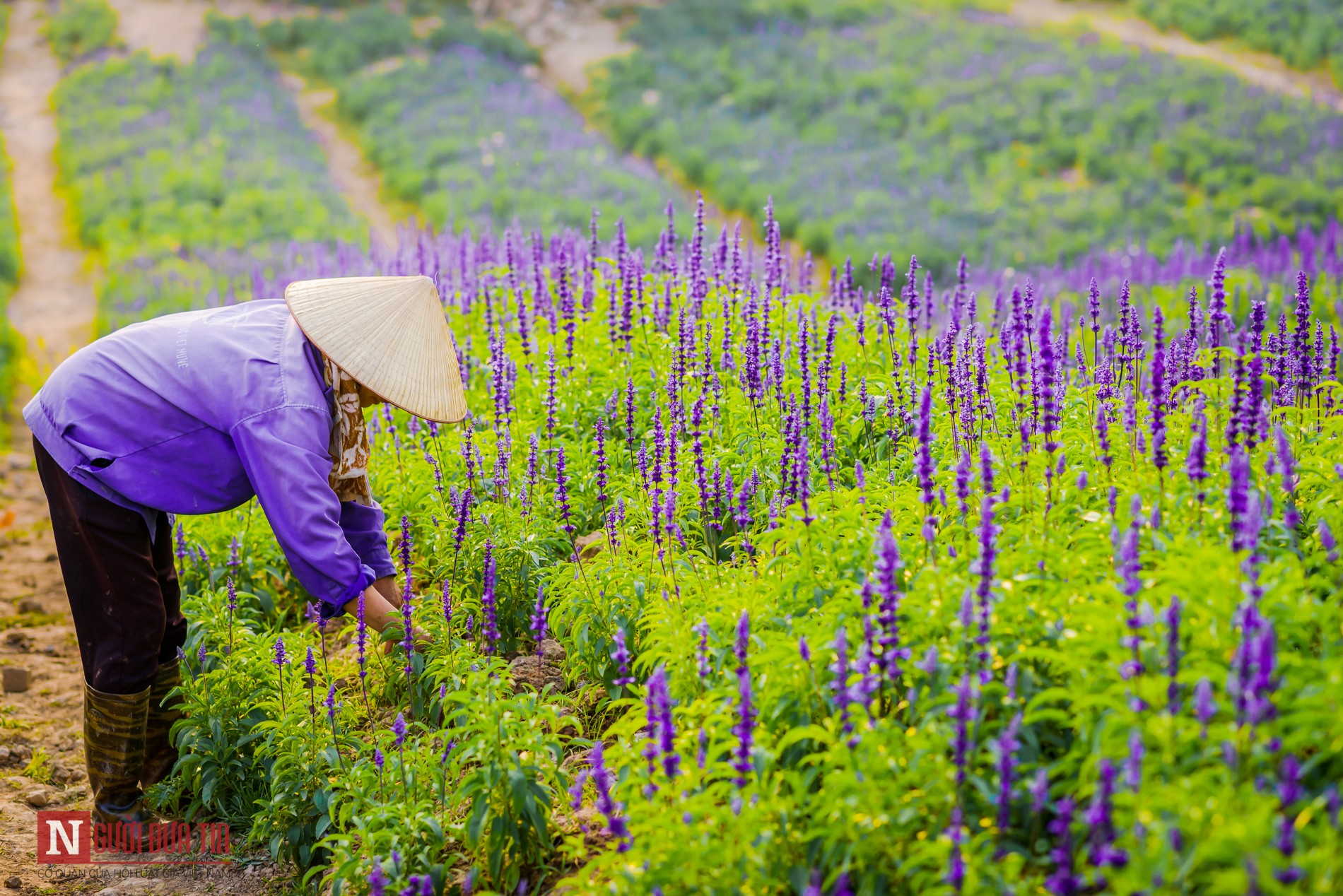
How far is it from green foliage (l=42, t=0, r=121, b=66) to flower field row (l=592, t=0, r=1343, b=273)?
11.4 meters

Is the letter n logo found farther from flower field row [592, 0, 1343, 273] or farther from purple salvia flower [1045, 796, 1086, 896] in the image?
flower field row [592, 0, 1343, 273]

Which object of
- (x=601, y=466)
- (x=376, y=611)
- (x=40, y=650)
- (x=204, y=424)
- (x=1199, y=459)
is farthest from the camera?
(x=40, y=650)

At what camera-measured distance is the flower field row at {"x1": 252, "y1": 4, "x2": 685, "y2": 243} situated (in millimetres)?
14039

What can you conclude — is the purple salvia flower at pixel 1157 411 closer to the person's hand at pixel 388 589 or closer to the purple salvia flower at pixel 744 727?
the purple salvia flower at pixel 744 727

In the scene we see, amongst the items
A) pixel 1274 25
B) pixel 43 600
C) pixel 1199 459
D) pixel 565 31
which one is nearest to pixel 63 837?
pixel 43 600

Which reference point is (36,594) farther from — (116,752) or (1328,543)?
(1328,543)

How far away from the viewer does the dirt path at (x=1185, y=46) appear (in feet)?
58.2

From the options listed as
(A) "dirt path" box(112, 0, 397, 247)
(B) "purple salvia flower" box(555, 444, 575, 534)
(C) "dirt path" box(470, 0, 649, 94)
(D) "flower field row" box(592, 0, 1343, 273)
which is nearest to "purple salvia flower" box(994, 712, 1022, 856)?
(B) "purple salvia flower" box(555, 444, 575, 534)

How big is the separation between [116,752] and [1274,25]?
23253mm

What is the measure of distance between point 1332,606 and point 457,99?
19492mm

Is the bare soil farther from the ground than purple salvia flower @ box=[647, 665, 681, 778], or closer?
closer

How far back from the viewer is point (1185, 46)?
21.0m

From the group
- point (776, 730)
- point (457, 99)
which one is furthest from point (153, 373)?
point (457, 99)

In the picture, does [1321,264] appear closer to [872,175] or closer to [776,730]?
[872,175]
